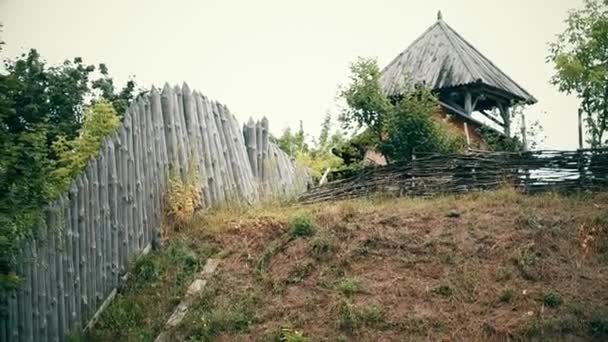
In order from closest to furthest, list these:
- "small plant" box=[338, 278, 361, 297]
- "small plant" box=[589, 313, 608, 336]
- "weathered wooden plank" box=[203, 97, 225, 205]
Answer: "small plant" box=[589, 313, 608, 336]
"small plant" box=[338, 278, 361, 297]
"weathered wooden plank" box=[203, 97, 225, 205]

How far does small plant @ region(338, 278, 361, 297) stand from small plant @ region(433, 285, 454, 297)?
31.2 inches

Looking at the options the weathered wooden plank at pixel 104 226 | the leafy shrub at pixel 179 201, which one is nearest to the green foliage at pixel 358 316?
the weathered wooden plank at pixel 104 226

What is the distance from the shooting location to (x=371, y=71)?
12.4m

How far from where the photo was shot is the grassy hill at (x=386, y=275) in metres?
5.66

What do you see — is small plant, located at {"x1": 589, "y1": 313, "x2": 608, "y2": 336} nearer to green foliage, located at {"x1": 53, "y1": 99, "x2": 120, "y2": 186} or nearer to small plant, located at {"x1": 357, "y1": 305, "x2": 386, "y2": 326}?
small plant, located at {"x1": 357, "y1": 305, "x2": 386, "y2": 326}

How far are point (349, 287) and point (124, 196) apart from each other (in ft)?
9.57

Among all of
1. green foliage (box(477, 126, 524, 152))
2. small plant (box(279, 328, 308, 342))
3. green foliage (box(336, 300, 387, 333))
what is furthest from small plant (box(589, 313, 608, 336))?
green foliage (box(477, 126, 524, 152))

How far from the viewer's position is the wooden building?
1482cm

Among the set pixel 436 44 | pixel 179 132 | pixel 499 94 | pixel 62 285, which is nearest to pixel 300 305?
pixel 62 285

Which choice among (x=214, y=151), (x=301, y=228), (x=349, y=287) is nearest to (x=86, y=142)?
(x=214, y=151)

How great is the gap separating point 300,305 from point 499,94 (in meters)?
11.2

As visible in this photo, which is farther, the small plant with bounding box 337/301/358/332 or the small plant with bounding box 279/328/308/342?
the small plant with bounding box 337/301/358/332

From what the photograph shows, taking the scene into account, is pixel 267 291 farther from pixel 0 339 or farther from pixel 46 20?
pixel 46 20

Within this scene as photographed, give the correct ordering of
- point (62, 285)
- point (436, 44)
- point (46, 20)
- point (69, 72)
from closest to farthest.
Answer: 1. point (62, 285)
2. point (46, 20)
3. point (436, 44)
4. point (69, 72)
